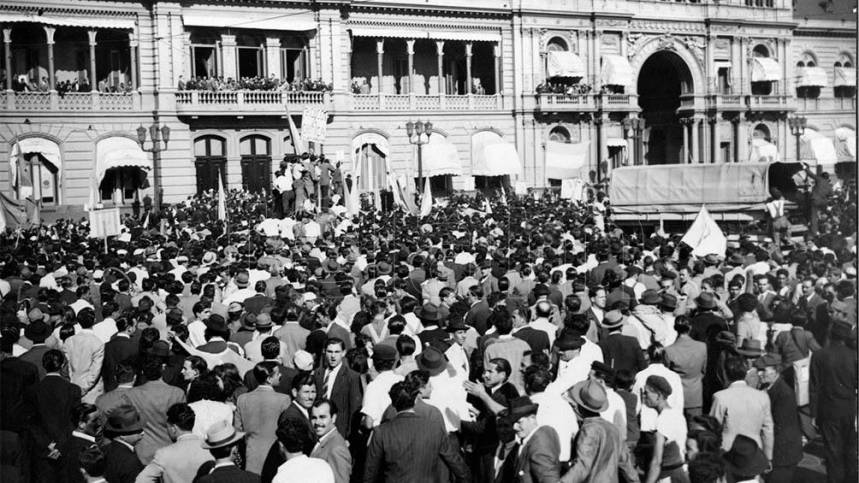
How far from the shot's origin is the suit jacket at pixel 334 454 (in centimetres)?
775

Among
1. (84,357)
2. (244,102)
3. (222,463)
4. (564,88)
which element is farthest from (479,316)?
(564,88)

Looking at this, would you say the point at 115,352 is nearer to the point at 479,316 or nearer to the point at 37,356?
the point at 37,356

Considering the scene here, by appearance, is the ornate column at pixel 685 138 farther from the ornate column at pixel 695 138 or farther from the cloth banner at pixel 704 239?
the cloth banner at pixel 704 239

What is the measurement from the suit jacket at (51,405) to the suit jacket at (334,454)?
125 inches

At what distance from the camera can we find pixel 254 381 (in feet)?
31.7

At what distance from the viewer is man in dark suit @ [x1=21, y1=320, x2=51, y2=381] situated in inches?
417

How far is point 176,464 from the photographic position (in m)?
7.44

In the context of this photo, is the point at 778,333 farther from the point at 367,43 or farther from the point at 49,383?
the point at 367,43

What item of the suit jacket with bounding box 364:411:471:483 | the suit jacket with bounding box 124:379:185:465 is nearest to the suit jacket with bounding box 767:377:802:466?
the suit jacket with bounding box 364:411:471:483

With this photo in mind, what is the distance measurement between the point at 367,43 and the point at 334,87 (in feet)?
Answer: 12.6

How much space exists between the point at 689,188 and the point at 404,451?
2300 centimetres

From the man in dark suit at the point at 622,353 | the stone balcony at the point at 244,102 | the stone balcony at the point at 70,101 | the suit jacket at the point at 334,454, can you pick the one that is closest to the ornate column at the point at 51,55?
the stone balcony at the point at 70,101

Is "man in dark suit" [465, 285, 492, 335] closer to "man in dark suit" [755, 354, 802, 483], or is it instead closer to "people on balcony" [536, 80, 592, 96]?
"man in dark suit" [755, 354, 802, 483]

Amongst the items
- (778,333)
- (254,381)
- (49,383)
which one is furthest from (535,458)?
(49,383)
